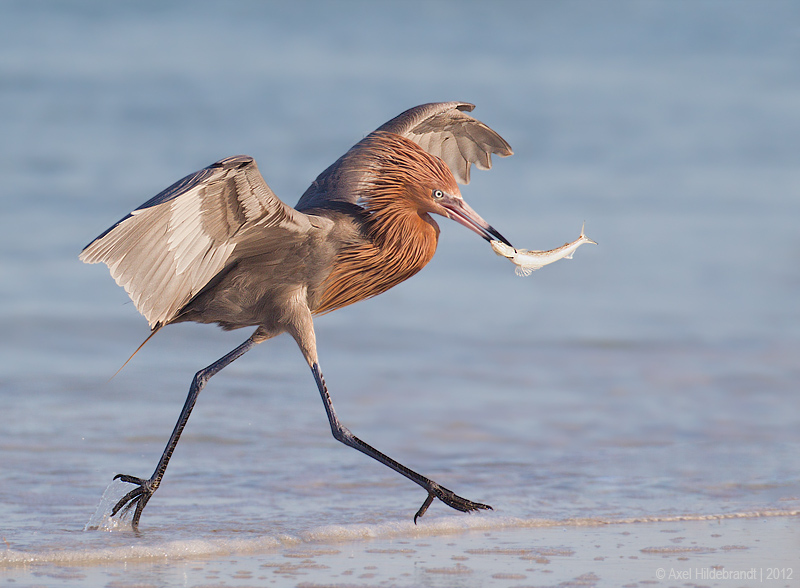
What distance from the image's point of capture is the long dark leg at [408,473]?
5.31 meters

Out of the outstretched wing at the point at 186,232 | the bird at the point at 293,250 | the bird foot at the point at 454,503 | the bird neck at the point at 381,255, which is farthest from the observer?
the bird neck at the point at 381,255

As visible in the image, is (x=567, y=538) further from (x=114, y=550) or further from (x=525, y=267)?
(x=114, y=550)

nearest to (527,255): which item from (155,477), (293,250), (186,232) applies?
(293,250)

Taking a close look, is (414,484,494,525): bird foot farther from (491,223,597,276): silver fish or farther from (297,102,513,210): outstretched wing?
(297,102,513,210): outstretched wing

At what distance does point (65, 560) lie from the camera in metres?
4.77

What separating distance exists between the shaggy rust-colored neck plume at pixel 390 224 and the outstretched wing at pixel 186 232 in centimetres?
47

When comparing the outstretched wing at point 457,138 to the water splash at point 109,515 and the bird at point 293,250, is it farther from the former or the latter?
the water splash at point 109,515

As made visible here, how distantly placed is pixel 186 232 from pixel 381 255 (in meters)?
1.12

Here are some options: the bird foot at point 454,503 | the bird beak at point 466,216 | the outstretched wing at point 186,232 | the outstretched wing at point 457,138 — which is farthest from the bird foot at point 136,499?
the outstretched wing at point 457,138

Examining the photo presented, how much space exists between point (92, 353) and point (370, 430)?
2.73 metres

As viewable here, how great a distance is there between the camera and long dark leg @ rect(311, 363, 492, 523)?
17.4 ft

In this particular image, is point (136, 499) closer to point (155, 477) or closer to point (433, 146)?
point (155, 477)

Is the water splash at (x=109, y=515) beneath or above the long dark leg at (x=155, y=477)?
beneath

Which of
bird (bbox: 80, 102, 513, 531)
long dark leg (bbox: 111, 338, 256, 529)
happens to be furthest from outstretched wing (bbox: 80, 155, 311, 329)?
long dark leg (bbox: 111, 338, 256, 529)
